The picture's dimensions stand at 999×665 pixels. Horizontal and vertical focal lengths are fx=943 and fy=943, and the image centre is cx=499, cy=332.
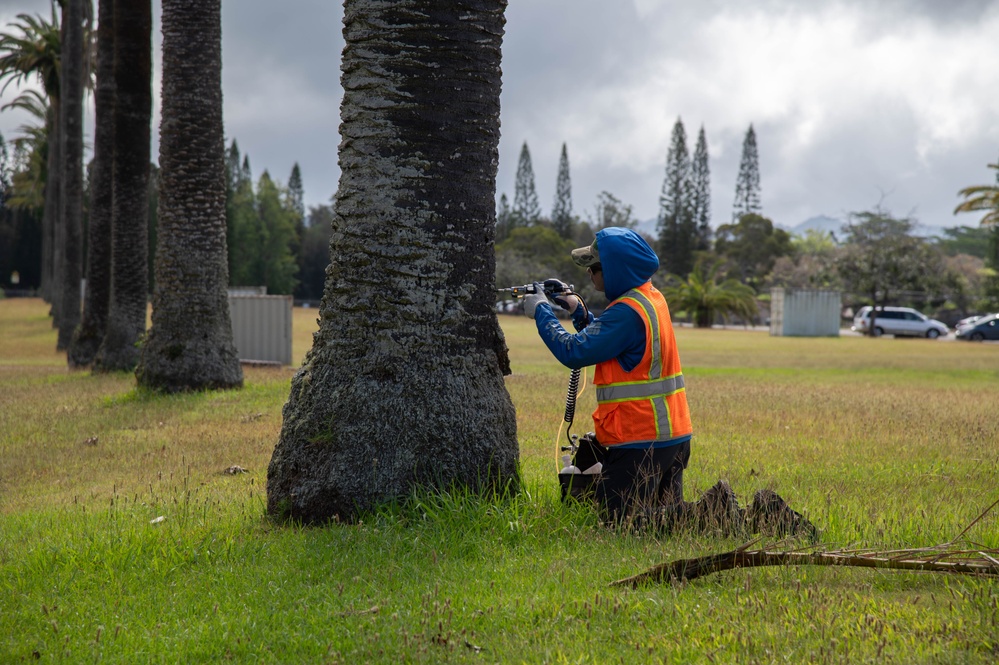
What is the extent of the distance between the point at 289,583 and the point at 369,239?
2.04m

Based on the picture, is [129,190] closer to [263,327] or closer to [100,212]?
[100,212]

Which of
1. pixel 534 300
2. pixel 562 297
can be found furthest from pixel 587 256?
pixel 534 300

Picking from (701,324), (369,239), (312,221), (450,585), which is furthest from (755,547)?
(312,221)

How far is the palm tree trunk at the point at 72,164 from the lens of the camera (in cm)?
2402

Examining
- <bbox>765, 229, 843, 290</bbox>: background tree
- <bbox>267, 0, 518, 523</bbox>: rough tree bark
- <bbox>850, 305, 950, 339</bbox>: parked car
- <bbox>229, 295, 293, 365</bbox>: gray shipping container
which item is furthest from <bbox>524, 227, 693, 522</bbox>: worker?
<bbox>765, 229, 843, 290</bbox>: background tree

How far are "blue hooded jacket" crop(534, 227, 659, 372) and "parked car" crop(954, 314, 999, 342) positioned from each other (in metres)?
46.3

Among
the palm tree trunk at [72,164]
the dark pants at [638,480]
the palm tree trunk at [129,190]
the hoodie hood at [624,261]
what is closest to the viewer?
the dark pants at [638,480]

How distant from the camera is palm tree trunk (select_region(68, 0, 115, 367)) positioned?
1781 centimetres

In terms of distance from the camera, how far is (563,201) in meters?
92.2

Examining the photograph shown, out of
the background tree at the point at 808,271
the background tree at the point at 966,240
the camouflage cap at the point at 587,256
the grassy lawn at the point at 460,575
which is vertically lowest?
the grassy lawn at the point at 460,575

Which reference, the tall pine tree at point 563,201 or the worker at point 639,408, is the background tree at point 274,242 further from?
the worker at point 639,408

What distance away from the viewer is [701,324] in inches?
2207

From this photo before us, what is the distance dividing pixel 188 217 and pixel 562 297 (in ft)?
27.9

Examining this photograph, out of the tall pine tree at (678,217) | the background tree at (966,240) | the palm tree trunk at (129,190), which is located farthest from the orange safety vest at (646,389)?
the background tree at (966,240)
